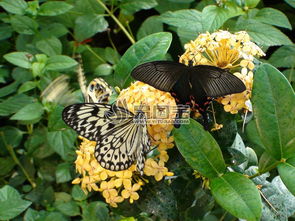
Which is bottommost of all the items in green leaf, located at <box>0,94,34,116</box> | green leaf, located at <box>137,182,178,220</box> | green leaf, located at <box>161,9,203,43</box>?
green leaf, located at <box>0,94,34,116</box>

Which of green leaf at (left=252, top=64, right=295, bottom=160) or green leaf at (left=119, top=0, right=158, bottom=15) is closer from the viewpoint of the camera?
green leaf at (left=252, top=64, right=295, bottom=160)

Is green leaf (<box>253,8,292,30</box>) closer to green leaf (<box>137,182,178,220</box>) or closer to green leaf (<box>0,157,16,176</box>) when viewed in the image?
green leaf (<box>137,182,178,220</box>)

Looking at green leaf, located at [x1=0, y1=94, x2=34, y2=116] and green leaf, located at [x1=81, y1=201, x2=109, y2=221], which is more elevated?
green leaf, located at [x1=0, y1=94, x2=34, y2=116]

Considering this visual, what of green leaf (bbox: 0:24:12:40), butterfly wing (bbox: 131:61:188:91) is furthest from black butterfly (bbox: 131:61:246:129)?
green leaf (bbox: 0:24:12:40)

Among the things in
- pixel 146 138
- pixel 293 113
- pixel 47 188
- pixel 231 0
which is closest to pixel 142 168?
pixel 146 138

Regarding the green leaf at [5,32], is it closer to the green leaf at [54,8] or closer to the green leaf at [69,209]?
the green leaf at [54,8]

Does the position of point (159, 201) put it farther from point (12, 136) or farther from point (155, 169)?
point (12, 136)

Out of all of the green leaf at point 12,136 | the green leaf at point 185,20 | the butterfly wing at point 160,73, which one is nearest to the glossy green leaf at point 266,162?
the butterfly wing at point 160,73

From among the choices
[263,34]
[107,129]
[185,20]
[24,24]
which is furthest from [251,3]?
[24,24]
